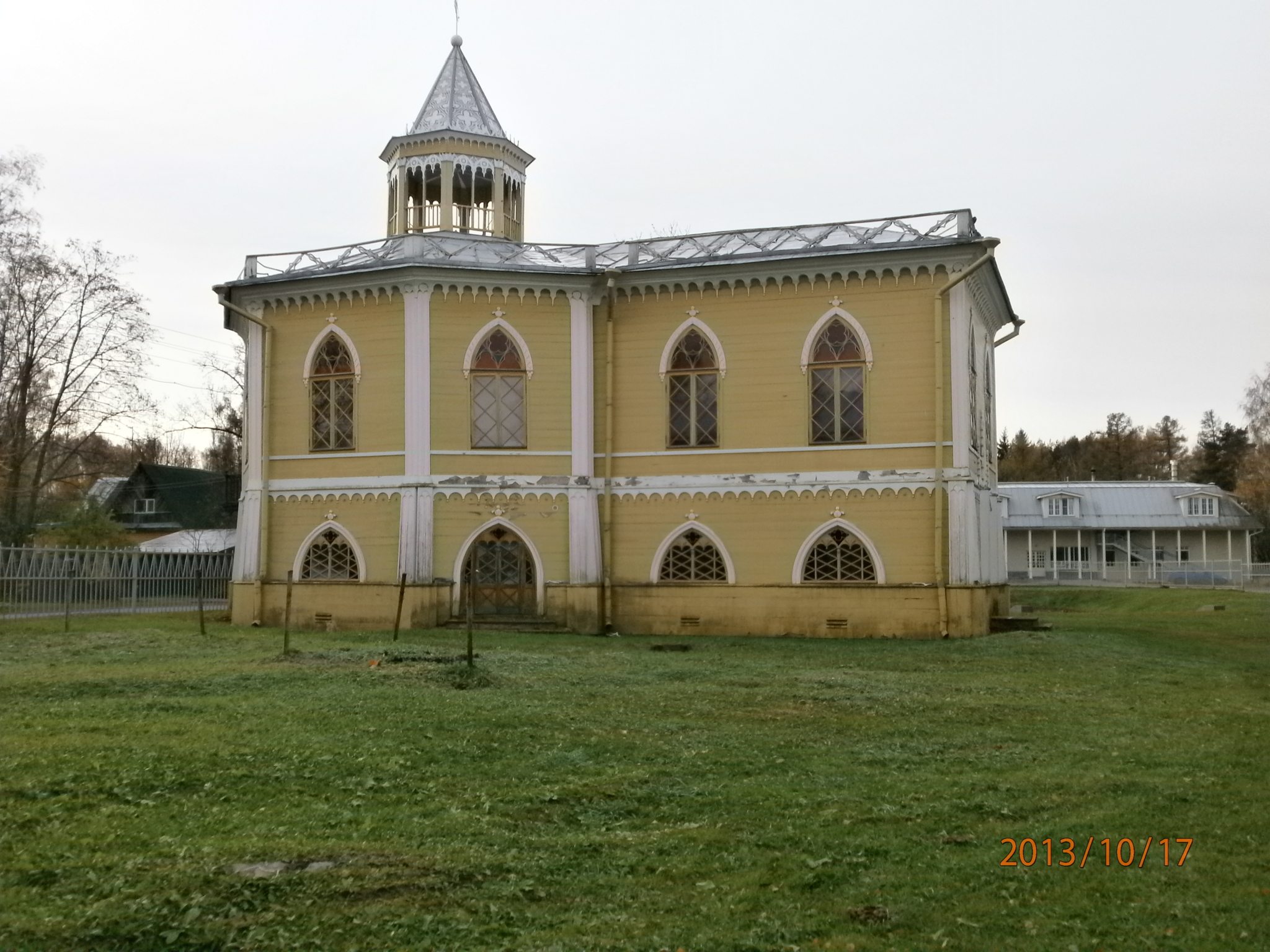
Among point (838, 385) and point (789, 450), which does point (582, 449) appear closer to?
point (789, 450)

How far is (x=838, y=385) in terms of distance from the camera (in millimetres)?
25125

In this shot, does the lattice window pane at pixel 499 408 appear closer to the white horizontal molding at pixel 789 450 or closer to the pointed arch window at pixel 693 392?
the white horizontal molding at pixel 789 450

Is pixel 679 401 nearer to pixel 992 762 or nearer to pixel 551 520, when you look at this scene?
pixel 551 520

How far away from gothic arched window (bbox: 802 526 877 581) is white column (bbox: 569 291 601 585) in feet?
14.3

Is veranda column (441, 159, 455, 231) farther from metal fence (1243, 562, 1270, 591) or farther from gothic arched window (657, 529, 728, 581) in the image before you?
metal fence (1243, 562, 1270, 591)

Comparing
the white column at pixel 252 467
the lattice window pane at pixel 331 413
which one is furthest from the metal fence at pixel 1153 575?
the white column at pixel 252 467

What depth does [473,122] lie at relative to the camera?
29.8 meters

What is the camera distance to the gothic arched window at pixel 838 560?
24.7 meters

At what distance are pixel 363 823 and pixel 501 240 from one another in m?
21.0

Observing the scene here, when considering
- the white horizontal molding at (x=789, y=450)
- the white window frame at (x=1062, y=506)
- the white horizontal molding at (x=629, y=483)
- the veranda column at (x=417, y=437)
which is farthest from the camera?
the white window frame at (x=1062, y=506)

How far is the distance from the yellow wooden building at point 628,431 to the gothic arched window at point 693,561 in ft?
0.14

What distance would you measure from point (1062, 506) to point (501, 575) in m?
46.0

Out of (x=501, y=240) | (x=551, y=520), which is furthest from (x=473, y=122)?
(x=551, y=520)

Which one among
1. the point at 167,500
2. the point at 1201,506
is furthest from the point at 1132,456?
the point at 167,500
